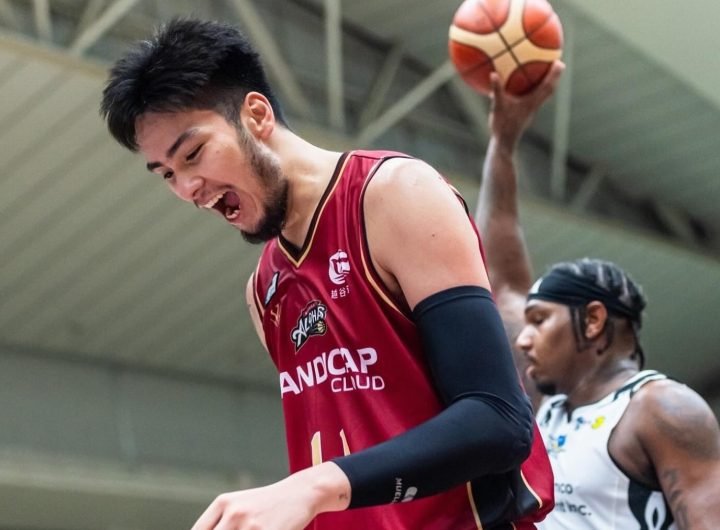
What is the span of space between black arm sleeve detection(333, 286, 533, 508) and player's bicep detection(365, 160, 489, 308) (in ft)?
0.11

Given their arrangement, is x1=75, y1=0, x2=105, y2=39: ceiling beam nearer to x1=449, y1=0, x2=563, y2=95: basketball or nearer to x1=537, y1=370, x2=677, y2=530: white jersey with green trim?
x1=449, y1=0, x2=563, y2=95: basketball

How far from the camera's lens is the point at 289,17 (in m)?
11.1

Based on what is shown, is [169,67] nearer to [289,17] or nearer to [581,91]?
[289,17]

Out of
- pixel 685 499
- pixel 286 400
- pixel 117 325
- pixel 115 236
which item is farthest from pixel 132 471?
pixel 286 400

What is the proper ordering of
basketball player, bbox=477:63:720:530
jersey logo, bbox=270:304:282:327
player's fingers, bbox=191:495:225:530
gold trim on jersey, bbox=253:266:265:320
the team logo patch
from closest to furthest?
player's fingers, bbox=191:495:225:530 < the team logo patch < jersey logo, bbox=270:304:282:327 < gold trim on jersey, bbox=253:266:265:320 < basketball player, bbox=477:63:720:530

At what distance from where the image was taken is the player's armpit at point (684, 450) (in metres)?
3.28

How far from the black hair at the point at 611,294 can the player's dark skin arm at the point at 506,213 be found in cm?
22

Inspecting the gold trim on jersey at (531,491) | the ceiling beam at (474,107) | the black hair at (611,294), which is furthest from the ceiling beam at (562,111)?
the gold trim on jersey at (531,491)

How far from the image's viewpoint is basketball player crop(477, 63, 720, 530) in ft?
11.1

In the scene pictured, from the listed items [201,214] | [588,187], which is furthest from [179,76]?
[588,187]

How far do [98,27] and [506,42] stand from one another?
15.7 feet

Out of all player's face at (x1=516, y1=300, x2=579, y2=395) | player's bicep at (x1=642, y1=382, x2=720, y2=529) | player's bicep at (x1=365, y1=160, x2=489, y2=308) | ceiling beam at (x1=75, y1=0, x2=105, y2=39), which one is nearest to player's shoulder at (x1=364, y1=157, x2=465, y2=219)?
player's bicep at (x1=365, y1=160, x2=489, y2=308)

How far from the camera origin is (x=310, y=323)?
2164 mm

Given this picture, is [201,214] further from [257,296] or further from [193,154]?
[193,154]
